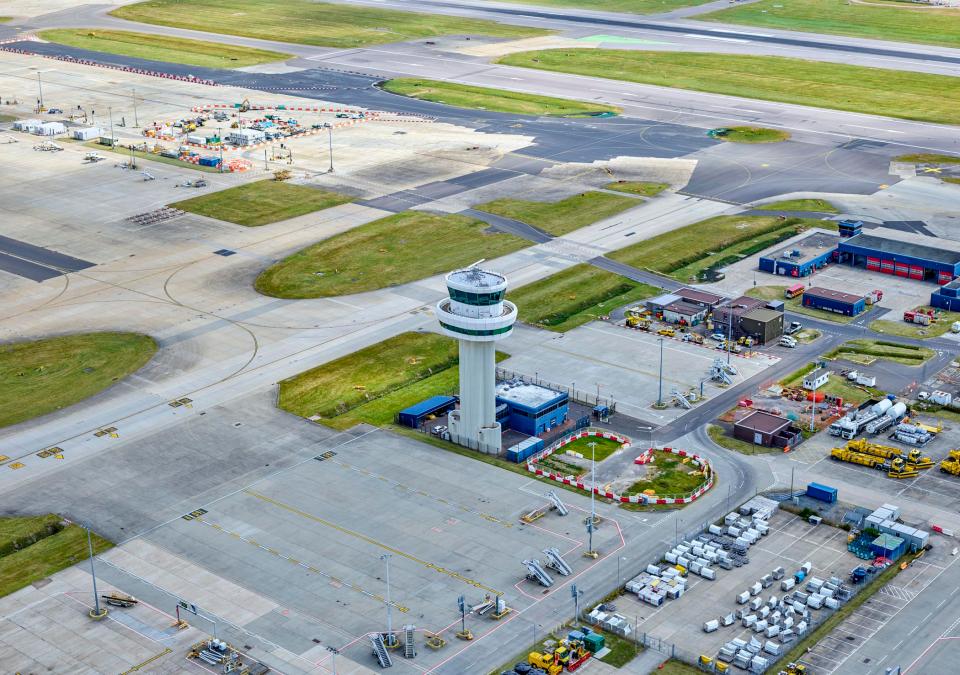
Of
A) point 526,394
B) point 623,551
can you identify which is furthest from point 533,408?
point 623,551

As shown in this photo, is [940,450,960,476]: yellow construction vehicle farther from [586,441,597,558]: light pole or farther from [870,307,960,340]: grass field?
[870,307,960,340]: grass field

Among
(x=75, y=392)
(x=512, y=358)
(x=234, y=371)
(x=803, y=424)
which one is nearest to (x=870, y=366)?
(x=803, y=424)

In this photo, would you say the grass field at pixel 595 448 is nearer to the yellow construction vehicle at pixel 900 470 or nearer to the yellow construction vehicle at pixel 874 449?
the yellow construction vehicle at pixel 874 449

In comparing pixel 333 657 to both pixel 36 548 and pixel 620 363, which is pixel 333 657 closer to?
pixel 36 548

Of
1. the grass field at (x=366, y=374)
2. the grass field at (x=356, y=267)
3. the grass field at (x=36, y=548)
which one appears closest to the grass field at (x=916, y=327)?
the grass field at (x=356, y=267)

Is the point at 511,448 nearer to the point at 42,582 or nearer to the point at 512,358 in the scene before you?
the point at 512,358
